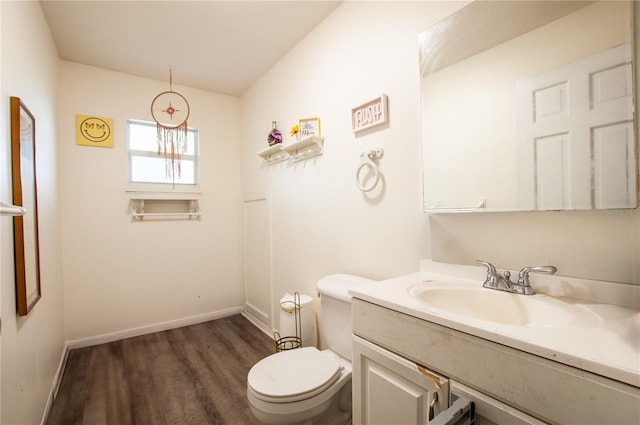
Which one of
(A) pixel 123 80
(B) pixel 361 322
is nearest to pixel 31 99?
(A) pixel 123 80

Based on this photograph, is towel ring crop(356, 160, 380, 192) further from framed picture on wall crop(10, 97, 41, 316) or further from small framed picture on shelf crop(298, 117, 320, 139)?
framed picture on wall crop(10, 97, 41, 316)

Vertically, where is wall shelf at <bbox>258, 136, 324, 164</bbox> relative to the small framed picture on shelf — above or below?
below

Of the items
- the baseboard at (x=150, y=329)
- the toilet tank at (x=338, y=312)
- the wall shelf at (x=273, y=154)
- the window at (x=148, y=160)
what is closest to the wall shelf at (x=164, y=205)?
the window at (x=148, y=160)

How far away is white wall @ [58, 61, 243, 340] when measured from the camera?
2.46 metres

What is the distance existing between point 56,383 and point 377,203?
2.42m

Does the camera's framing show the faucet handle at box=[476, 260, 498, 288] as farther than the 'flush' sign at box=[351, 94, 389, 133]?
No

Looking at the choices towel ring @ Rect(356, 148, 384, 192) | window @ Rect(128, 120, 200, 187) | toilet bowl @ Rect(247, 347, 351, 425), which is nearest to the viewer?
toilet bowl @ Rect(247, 347, 351, 425)

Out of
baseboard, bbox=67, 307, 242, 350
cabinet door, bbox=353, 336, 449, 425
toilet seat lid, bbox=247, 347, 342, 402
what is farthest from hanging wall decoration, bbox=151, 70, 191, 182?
cabinet door, bbox=353, 336, 449, 425

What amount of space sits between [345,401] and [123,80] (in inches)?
126

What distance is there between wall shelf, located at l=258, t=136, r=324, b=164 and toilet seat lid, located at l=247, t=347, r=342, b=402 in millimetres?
1291

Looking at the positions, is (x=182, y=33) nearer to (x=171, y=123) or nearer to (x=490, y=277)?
(x=171, y=123)

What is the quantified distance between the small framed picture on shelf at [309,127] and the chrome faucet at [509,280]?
1354mm

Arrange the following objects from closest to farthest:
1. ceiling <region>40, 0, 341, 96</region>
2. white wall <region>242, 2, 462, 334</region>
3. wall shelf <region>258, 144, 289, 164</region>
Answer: white wall <region>242, 2, 462, 334</region>
ceiling <region>40, 0, 341, 96</region>
wall shelf <region>258, 144, 289, 164</region>

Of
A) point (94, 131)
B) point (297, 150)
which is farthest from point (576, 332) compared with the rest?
point (94, 131)
